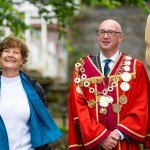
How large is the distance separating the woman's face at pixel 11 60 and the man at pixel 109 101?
0.62 meters

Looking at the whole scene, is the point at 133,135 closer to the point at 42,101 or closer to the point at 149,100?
the point at 149,100

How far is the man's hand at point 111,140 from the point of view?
4.50 meters

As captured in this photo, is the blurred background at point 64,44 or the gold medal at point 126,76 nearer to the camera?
the gold medal at point 126,76

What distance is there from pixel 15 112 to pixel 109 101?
2.86 feet

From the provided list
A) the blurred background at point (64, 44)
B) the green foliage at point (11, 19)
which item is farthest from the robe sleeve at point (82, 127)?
the blurred background at point (64, 44)

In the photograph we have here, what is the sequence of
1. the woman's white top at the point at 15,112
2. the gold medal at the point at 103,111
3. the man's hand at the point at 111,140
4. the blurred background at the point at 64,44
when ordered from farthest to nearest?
the blurred background at the point at 64,44
the gold medal at the point at 103,111
the man's hand at the point at 111,140
the woman's white top at the point at 15,112

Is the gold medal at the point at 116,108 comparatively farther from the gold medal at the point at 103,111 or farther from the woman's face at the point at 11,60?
the woman's face at the point at 11,60

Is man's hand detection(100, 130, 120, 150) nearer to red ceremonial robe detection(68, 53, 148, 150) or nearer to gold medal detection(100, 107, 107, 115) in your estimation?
red ceremonial robe detection(68, 53, 148, 150)

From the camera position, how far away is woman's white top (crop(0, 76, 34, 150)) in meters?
4.26

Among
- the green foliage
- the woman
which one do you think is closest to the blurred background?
the green foliage

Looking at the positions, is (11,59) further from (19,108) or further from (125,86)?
(125,86)

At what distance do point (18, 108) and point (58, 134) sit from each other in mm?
478

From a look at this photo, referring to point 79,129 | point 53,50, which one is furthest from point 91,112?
point 53,50

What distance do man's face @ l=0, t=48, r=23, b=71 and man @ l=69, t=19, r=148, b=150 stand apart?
2.02 ft
